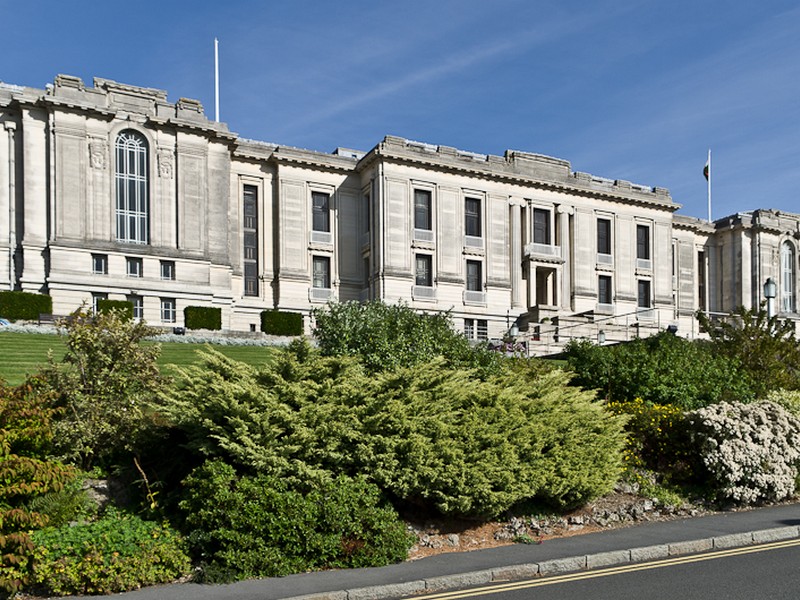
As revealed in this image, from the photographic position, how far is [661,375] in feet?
60.7

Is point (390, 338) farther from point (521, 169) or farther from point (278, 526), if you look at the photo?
point (521, 169)

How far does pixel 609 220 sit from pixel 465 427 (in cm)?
5075

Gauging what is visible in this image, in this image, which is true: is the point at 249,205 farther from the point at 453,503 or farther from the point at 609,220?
the point at 453,503

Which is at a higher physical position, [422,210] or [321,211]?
[321,211]

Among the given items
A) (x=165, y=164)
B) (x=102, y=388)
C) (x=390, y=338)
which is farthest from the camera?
(x=165, y=164)

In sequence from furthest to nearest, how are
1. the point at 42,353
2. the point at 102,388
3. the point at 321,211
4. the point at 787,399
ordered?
the point at 321,211
the point at 42,353
the point at 787,399
the point at 102,388

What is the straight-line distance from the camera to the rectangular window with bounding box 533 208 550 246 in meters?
56.7

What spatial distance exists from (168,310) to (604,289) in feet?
115

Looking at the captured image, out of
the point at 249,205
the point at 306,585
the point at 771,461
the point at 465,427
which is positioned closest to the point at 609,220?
the point at 249,205

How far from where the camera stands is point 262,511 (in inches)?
408

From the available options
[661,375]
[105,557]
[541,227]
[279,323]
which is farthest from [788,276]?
[105,557]

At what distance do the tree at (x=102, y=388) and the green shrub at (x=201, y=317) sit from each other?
89.3ft

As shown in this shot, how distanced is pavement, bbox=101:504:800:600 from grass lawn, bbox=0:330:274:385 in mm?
10786

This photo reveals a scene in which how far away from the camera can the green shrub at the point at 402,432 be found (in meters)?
11.2
